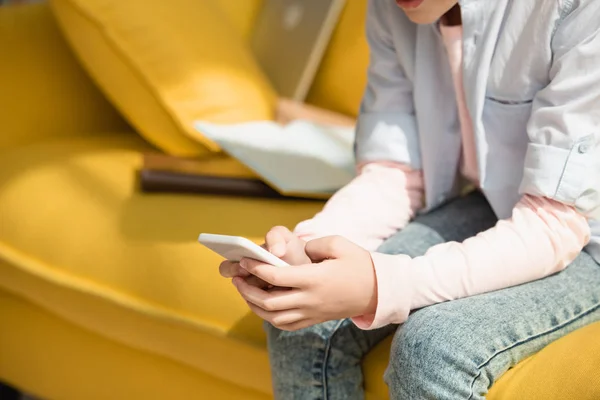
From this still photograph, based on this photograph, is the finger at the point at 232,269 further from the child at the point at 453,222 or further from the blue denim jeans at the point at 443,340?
the blue denim jeans at the point at 443,340

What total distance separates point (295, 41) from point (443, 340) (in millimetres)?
862

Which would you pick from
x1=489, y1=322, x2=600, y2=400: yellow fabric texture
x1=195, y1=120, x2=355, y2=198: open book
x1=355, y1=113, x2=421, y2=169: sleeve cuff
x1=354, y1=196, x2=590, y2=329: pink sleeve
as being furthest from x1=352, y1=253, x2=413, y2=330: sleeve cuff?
x1=195, y1=120, x2=355, y2=198: open book

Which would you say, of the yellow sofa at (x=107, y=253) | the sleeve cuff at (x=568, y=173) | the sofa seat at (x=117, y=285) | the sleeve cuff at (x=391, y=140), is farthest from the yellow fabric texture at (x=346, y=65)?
the sleeve cuff at (x=568, y=173)

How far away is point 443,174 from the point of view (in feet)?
3.00

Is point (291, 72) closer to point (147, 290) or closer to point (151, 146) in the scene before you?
point (151, 146)

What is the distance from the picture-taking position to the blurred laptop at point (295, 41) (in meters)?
1.37

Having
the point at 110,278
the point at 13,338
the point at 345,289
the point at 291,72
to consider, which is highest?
the point at 345,289

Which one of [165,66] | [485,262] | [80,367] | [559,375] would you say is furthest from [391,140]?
[80,367]

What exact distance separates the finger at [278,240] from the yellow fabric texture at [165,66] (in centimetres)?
49

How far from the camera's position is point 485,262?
0.71 meters

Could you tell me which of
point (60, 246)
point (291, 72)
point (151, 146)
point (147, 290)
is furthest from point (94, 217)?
point (291, 72)

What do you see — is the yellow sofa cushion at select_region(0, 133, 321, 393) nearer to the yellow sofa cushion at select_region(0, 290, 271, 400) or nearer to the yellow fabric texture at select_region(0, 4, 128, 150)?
the yellow sofa cushion at select_region(0, 290, 271, 400)

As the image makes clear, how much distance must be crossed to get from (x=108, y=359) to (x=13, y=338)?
21 centimetres

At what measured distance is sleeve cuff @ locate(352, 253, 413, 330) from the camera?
0.68m
